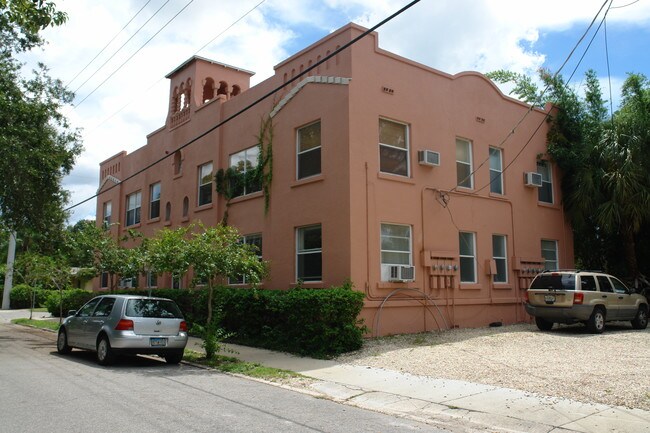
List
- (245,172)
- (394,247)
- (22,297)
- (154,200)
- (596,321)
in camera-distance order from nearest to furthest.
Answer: (596,321) < (394,247) < (245,172) < (154,200) < (22,297)

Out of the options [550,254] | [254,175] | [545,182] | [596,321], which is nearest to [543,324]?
[596,321]

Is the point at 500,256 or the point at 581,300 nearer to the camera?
the point at 581,300

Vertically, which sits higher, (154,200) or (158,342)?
(154,200)

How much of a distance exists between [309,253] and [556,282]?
6.84 m

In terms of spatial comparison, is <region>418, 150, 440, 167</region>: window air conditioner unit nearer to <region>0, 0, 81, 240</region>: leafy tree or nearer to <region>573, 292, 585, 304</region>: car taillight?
<region>573, 292, 585, 304</region>: car taillight

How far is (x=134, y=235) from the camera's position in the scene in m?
19.7

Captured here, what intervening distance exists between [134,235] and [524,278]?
13.4m

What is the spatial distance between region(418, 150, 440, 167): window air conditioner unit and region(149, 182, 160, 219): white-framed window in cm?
1305

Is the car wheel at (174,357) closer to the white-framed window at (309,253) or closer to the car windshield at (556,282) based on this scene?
the white-framed window at (309,253)

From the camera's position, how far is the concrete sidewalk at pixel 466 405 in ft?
22.9

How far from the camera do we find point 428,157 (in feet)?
52.2

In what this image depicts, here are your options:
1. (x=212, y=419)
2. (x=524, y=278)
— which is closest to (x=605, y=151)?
(x=524, y=278)

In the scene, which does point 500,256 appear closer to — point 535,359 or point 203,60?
point 535,359

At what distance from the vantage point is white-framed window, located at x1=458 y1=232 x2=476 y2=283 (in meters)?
16.9
